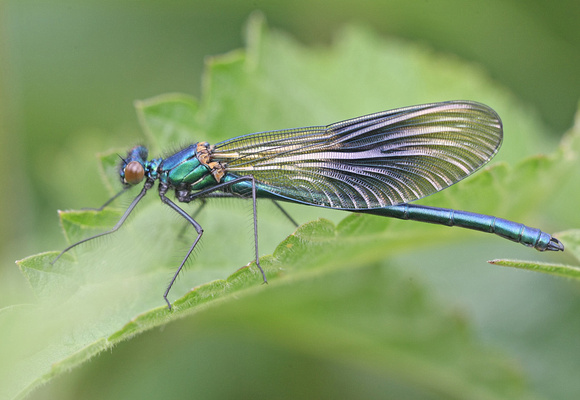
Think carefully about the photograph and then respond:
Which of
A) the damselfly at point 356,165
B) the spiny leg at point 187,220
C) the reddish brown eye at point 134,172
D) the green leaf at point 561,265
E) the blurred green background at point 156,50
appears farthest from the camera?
the blurred green background at point 156,50

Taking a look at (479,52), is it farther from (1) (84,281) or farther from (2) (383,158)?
(1) (84,281)

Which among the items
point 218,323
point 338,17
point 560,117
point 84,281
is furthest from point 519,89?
point 84,281

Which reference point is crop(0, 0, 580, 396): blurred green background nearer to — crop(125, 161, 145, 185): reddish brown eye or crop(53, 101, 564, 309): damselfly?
crop(125, 161, 145, 185): reddish brown eye

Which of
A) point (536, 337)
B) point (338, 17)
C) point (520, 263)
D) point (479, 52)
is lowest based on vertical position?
point (536, 337)

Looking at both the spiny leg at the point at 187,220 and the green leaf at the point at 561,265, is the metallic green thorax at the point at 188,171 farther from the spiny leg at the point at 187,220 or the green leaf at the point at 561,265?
the green leaf at the point at 561,265

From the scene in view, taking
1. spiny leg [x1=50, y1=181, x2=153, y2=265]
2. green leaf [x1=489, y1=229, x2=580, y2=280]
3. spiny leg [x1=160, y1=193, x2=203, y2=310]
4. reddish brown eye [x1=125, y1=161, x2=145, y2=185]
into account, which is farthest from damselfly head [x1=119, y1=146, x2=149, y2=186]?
green leaf [x1=489, y1=229, x2=580, y2=280]

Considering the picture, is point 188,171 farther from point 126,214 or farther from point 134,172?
point 126,214

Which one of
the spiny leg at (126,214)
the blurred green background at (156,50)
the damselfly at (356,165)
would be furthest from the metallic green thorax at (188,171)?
the blurred green background at (156,50)
